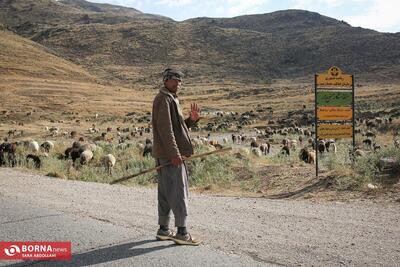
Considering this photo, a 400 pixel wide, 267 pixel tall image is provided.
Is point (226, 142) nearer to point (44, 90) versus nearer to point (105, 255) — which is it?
point (105, 255)

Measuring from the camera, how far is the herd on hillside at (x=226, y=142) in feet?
53.8

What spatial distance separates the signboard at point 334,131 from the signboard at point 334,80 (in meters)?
0.89

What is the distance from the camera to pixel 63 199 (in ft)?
28.9

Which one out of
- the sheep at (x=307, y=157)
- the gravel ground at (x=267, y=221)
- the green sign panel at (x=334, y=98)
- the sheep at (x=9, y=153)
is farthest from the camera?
the sheep at (x=9, y=153)

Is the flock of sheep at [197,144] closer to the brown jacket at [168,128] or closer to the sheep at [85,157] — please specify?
the sheep at [85,157]

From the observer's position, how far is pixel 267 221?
7012 millimetres

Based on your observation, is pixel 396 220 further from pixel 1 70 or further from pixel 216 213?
pixel 1 70

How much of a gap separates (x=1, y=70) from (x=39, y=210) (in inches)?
2178

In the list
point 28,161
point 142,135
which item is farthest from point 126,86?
point 28,161

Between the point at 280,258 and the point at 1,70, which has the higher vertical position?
the point at 1,70

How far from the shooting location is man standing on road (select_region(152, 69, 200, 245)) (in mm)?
5617

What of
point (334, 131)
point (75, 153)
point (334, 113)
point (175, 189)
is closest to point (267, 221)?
point (175, 189)

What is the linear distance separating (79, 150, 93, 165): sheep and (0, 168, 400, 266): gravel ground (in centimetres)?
586

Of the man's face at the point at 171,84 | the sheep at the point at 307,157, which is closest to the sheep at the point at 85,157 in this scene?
the sheep at the point at 307,157
